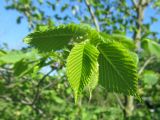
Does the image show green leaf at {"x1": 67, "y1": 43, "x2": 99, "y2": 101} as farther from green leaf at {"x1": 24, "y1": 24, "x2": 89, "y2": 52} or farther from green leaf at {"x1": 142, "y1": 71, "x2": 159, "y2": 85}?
green leaf at {"x1": 142, "y1": 71, "x2": 159, "y2": 85}

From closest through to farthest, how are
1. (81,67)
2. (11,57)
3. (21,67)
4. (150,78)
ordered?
(81,67) → (21,67) → (11,57) → (150,78)

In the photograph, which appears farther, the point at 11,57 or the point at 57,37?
the point at 11,57

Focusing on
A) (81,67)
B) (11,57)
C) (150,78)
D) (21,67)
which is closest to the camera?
(81,67)

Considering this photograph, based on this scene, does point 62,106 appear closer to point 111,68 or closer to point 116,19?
point 116,19

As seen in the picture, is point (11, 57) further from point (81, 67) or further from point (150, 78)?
point (150, 78)

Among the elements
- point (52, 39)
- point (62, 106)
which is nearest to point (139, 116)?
point (62, 106)

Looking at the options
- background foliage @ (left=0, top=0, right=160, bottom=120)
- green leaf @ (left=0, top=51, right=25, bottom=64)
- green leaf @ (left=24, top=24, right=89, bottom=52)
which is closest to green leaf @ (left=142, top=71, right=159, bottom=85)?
background foliage @ (left=0, top=0, right=160, bottom=120)

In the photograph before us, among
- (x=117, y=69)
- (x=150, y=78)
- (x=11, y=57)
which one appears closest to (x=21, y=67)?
(x=11, y=57)
